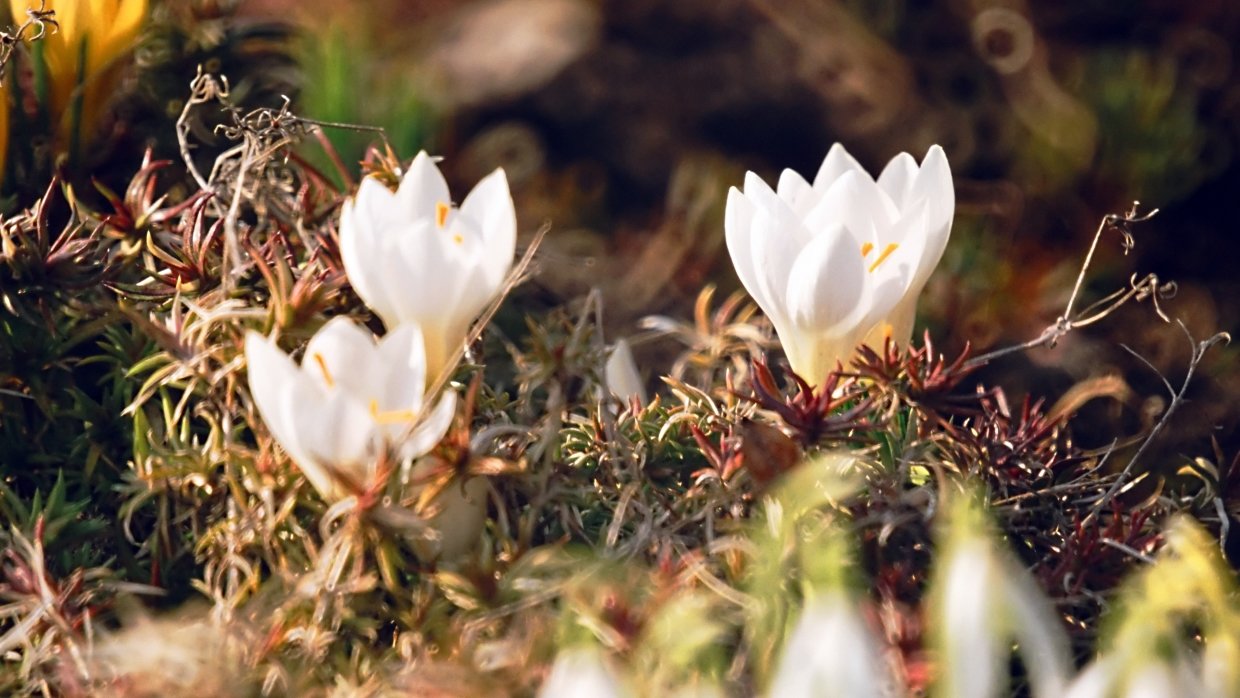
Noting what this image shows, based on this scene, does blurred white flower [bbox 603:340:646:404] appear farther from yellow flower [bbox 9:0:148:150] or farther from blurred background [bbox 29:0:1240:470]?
blurred background [bbox 29:0:1240:470]

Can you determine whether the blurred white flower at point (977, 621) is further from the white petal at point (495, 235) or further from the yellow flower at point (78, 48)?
the yellow flower at point (78, 48)

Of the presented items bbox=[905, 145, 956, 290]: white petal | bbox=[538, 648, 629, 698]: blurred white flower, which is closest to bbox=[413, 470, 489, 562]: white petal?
bbox=[538, 648, 629, 698]: blurred white flower

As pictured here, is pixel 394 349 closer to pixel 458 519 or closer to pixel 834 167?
pixel 458 519

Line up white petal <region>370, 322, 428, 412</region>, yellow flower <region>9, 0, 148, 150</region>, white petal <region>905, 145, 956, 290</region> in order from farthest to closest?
yellow flower <region>9, 0, 148, 150</region> < white petal <region>905, 145, 956, 290</region> < white petal <region>370, 322, 428, 412</region>

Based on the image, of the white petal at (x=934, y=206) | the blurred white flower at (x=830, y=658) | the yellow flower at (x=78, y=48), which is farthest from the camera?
the yellow flower at (x=78, y=48)

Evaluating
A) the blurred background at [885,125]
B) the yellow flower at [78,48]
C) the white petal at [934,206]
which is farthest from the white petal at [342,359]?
the blurred background at [885,125]

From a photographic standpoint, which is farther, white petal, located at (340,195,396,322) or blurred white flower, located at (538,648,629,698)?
white petal, located at (340,195,396,322)

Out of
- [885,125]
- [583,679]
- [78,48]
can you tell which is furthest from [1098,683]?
[885,125]
